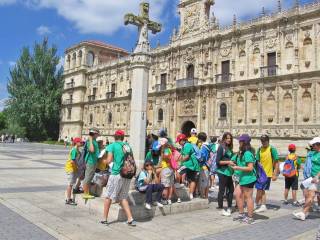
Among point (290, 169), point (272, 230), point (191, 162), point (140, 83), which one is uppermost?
point (140, 83)

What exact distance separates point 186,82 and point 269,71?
855 cm

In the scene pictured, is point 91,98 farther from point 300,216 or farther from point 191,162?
point 300,216

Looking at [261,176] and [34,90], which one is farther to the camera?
[34,90]

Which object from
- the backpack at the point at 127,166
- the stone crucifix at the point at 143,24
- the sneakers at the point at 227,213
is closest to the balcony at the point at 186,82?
the stone crucifix at the point at 143,24

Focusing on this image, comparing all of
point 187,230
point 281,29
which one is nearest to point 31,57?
point 281,29

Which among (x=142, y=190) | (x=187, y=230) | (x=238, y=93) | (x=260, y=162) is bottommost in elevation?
(x=187, y=230)

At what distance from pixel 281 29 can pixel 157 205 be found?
2279 cm

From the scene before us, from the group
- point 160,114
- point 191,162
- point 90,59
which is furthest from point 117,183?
point 90,59

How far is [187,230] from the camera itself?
19.6 feet

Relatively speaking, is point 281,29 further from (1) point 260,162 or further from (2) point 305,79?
(1) point 260,162

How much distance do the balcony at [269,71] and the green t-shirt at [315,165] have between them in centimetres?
1985

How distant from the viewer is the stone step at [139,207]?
6.48m

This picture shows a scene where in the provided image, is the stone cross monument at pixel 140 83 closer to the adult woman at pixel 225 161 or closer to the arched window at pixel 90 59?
the adult woman at pixel 225 161

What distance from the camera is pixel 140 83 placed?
884 centimetres
